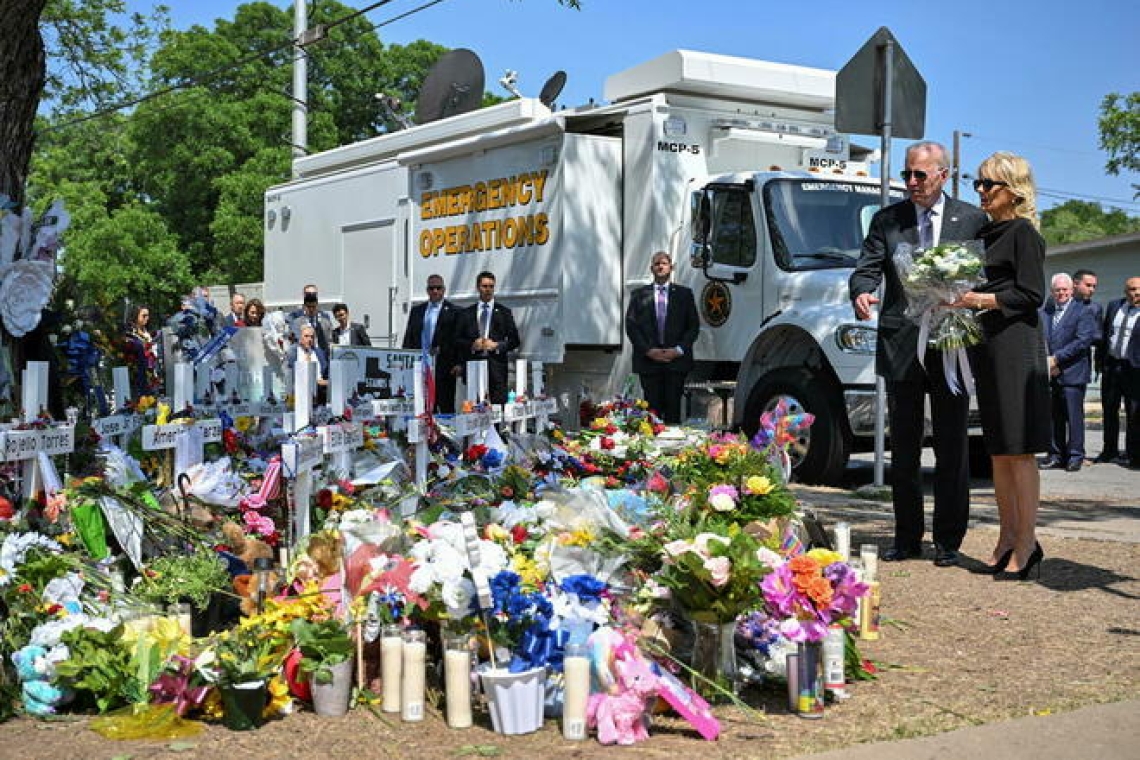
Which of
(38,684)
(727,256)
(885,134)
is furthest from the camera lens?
(727,256)

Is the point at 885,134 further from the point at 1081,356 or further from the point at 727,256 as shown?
the point at 1081,356

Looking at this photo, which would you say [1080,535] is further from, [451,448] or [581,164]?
[581,164]

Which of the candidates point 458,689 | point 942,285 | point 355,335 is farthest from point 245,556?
point 355,335

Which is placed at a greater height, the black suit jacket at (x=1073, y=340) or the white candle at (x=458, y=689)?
the black suit jacket at (x=1073, y=340)

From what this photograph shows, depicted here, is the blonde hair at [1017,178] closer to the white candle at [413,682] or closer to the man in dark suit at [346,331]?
the white candle at [413,682]

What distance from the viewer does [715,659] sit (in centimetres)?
477

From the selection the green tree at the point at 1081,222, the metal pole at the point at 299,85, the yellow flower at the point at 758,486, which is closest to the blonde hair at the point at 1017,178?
the yellow flower at the point at 758,486

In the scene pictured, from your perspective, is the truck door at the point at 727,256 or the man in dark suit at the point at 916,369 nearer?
the man in dark suit at the point at 916,369

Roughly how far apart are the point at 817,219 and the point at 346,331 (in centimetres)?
527

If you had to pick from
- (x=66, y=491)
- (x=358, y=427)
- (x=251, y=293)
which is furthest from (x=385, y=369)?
(x=251, y=293)

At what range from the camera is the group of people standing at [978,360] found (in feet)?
22.5

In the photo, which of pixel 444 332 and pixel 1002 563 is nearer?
pixel 1002 563

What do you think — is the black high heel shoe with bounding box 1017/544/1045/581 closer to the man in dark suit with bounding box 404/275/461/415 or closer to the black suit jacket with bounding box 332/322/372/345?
the man in dark suit with bounding box 404/275/461/415

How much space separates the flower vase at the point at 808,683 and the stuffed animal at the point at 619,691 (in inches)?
20.5
